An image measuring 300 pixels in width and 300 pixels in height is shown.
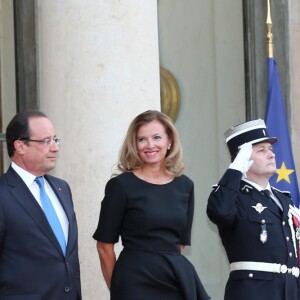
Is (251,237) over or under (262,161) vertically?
under

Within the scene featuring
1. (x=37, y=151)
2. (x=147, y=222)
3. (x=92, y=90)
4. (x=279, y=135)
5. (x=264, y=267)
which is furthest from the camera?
(x=279, y=135)

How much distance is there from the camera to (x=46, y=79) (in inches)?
272

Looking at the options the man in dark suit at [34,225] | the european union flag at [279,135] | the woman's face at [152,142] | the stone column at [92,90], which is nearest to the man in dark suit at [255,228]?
the woman's face at [152,142]

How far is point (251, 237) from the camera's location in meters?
6.30

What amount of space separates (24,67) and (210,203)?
2.23 metres

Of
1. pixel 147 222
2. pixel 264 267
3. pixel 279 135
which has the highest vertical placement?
pixel 279 135

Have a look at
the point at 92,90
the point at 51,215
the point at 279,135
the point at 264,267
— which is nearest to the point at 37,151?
the point at 51,215

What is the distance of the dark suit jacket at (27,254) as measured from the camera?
533cm

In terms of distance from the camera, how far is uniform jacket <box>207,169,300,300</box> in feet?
20.4

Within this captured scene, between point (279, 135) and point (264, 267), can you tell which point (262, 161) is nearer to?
point (264, 267)

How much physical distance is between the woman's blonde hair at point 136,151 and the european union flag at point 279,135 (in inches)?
79.1

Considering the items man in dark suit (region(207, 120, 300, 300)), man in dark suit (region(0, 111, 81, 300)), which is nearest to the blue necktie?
man in dark suit (region(0, 111, 81, 300))

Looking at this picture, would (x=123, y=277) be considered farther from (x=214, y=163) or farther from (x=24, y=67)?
(x=214, y=163)

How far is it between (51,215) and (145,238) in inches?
20.7
